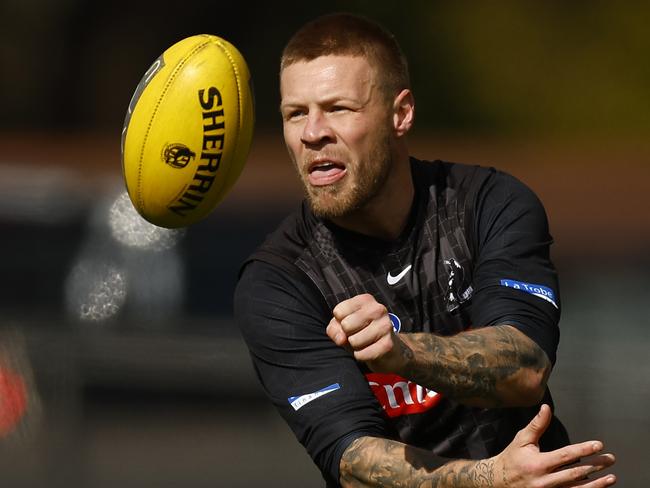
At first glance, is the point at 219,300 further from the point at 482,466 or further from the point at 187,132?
the point at 482,466

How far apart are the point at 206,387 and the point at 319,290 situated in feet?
14.9

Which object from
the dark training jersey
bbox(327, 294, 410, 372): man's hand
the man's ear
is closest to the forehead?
the man's ear

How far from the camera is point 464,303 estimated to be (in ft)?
15.9

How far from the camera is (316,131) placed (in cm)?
479

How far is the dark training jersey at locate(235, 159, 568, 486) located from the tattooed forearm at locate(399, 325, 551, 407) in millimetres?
206

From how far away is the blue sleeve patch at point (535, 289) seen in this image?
4.67m

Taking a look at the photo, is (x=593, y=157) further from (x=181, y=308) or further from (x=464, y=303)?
(x=464, y=303)

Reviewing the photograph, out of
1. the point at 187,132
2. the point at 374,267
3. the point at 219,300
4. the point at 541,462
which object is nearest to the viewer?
the point at 541,462

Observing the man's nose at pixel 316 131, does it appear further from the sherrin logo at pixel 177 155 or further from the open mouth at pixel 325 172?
the sherrin logo at pixel 177 155

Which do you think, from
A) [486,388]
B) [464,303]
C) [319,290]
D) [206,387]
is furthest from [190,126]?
[206,387]

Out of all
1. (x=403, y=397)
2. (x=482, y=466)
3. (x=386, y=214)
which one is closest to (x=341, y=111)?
(x=386, y=214)

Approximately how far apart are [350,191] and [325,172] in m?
0.11

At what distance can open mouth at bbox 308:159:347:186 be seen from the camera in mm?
4824

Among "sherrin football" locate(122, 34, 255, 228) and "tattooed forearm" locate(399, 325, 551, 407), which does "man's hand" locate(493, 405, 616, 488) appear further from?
"sherrin football" locate(122, 34, 255, 228)
